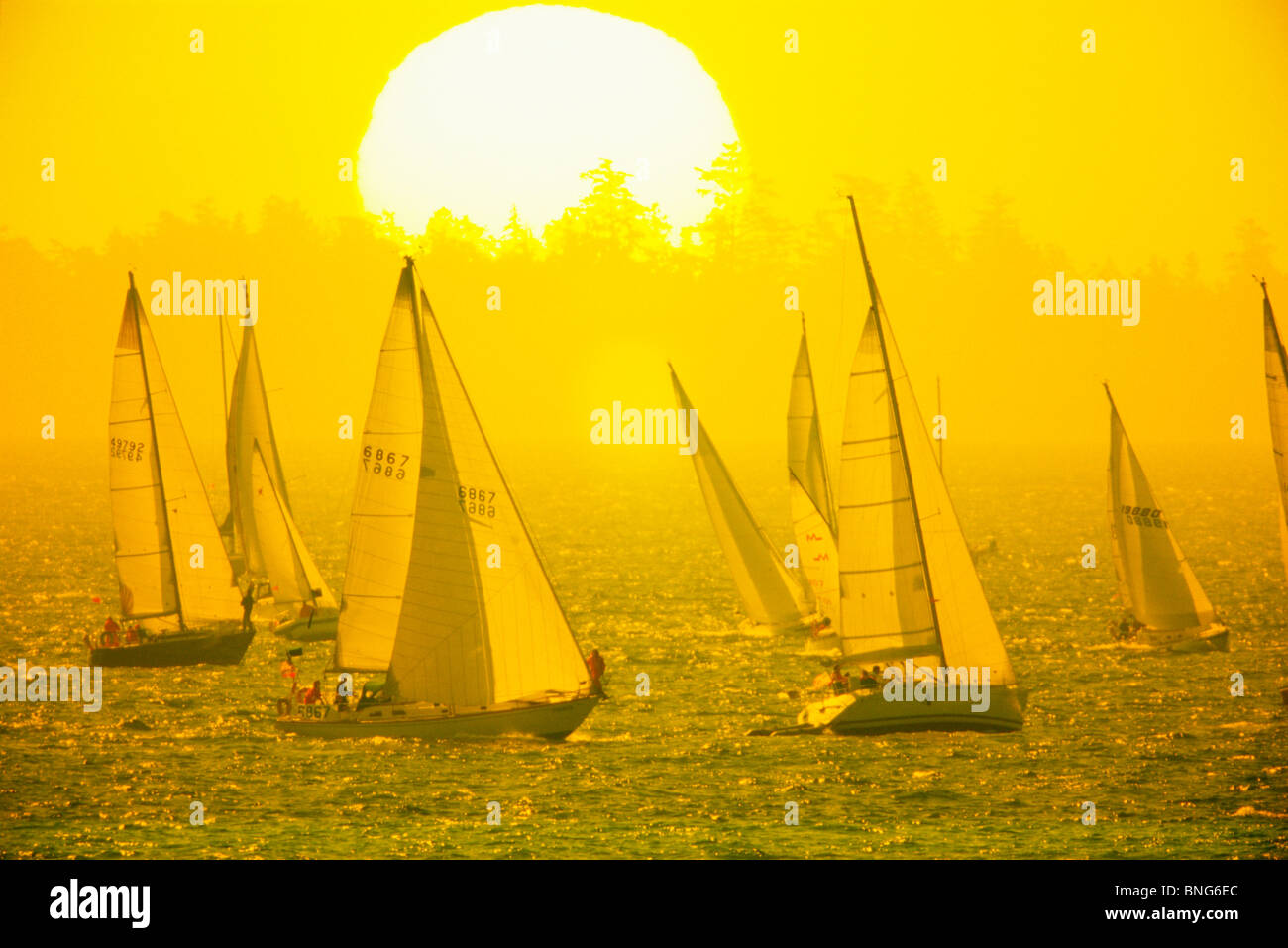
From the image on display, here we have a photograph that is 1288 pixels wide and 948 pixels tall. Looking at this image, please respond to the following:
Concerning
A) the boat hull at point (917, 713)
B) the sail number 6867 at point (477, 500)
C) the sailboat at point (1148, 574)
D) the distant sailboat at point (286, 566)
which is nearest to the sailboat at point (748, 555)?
the sailboat at point (1148, 574)

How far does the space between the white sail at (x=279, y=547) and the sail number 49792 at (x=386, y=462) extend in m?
18.4

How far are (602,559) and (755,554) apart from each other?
3296 cm

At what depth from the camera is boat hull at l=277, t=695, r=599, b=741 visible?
41.9m

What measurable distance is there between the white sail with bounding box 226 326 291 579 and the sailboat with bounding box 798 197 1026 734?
80.5ft

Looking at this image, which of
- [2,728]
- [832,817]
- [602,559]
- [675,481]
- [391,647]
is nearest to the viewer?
[832,817]

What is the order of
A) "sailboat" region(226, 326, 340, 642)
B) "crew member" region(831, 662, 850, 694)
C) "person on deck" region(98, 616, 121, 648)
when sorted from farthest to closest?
"sailboat" region(226, 326, 340, 642) < "person on deck" region(98, 616, 121, 648) < "crew member" region(831, 662, 850, 694)

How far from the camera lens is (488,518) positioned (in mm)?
41125

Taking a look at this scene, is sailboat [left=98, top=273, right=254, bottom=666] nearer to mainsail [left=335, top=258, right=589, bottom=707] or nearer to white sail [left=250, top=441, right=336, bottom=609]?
white sail [left=250, top=441, right=336, bottom=609]

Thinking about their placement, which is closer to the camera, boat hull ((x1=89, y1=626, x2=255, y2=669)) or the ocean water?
the ocean water

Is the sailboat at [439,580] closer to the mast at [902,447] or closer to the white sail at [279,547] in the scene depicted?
the mast at [902,447]

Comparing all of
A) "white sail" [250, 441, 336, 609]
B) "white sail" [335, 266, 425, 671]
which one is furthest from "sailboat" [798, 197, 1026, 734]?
"white sail" [250, 441, 336, 609]

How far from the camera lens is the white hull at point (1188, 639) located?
55.5m
